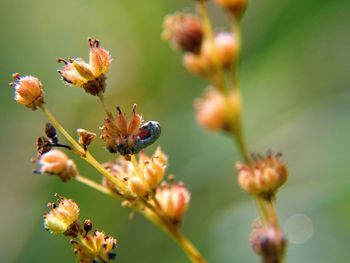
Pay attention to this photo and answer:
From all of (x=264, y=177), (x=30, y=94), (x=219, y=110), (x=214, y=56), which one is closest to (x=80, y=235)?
(x=30, y=94)

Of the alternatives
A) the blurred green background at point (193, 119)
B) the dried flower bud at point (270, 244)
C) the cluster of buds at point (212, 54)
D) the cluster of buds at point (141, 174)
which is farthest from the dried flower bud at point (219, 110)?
the dried flower bud at point (270, 244)

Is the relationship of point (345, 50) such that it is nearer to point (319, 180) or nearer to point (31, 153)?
point (319, 180)

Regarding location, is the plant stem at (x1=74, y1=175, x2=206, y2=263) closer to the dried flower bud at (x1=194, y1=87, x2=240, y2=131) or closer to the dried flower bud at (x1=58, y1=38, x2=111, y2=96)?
the dried flower bud at (x1=58, y1=38, x2=111, y2=96)

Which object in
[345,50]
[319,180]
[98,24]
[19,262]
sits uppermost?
[98,24]

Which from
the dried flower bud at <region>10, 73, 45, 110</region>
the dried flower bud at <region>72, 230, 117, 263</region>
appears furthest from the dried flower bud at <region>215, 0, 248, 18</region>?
the dried flower bud at <region>72, 230, 117, 263</region>

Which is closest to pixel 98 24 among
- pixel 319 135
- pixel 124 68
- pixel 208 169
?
pixel 124 68

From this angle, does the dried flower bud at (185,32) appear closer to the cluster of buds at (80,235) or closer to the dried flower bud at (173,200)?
the dried flower bud at (173,200)
